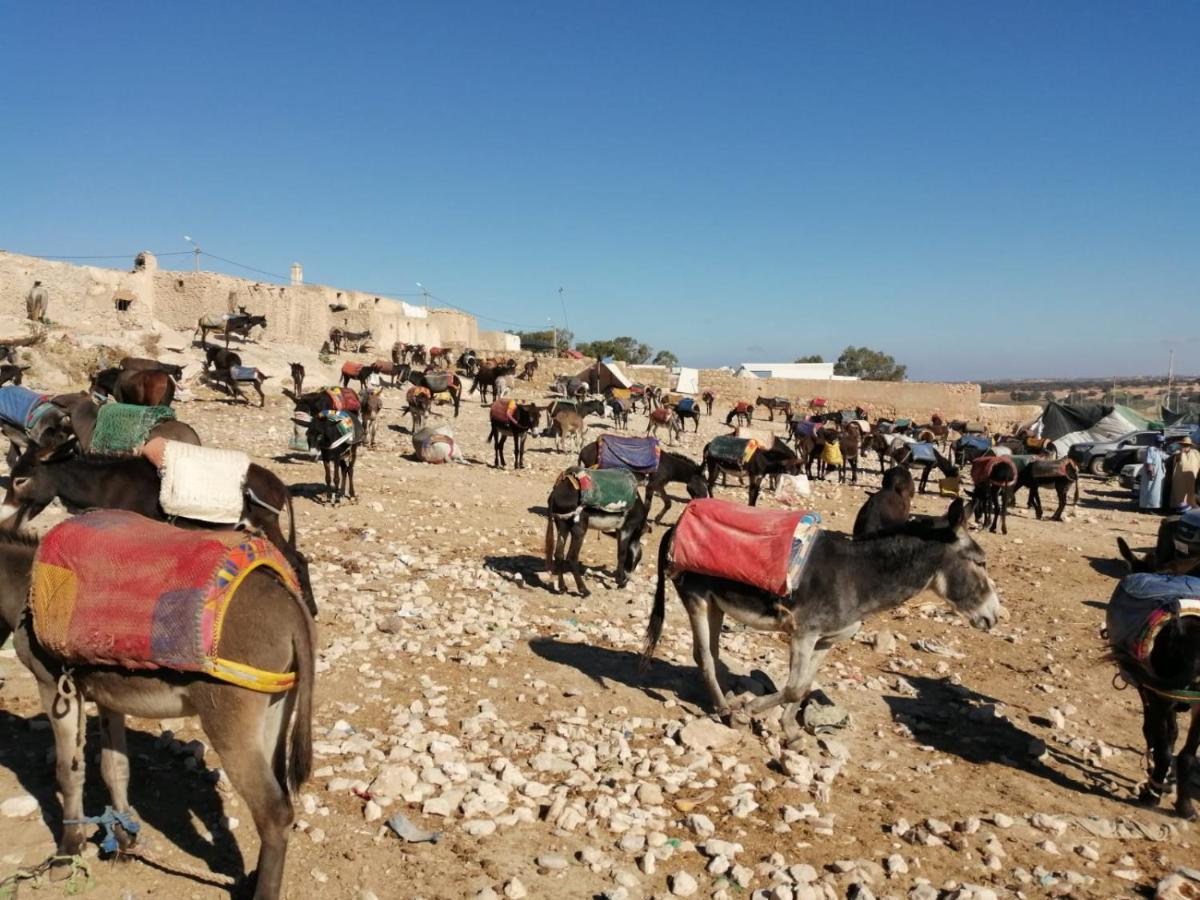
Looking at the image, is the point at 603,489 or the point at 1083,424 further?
the point at 1083,424

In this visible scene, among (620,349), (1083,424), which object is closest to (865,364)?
(620,349)

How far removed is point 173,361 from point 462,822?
2750cm

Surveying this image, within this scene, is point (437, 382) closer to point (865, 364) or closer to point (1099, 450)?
point (1099, 450)

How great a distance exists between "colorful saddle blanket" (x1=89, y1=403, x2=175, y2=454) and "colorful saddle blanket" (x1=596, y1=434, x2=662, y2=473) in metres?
7.50

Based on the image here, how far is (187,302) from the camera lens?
3903 cm

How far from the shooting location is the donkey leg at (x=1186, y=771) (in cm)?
519

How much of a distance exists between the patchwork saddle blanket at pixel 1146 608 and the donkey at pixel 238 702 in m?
5.54

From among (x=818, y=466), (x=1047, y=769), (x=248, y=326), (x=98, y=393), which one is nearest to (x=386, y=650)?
(x=1047, y=769)

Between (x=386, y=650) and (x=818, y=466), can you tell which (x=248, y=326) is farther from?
(x=386, y=650)

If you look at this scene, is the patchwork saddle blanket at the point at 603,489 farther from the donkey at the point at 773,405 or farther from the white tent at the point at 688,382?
the white tent at the point at 688,382

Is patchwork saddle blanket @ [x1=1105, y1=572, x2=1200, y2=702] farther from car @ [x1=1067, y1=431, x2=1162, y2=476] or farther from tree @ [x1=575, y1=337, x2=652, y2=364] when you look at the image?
tree @ [x1=575, y1=337, x2=652, y2=364]

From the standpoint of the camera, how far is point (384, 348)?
46.6 m

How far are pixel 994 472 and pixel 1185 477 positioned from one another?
232 inches

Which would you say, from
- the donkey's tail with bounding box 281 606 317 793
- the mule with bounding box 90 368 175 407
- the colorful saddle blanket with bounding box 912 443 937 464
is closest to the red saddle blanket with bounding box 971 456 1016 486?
the colorful saddle blanket with bounding box 912 443 937 464
